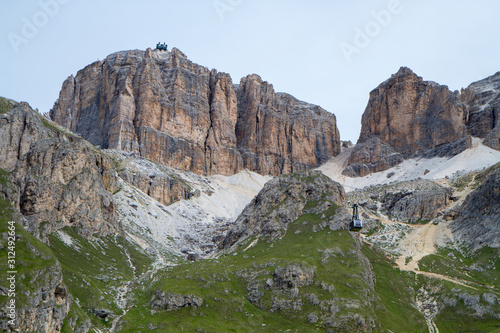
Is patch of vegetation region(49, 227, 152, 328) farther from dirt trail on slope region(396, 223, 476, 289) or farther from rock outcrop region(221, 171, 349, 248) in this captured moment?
dirt trail on slope region(396, 223, 476, 289)

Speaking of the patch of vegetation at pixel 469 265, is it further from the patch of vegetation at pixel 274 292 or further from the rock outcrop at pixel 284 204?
the rock outcrop at pixel 284 204

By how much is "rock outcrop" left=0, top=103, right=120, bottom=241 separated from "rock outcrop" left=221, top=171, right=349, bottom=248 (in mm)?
50074

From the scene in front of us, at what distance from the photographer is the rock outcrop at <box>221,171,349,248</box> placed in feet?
518

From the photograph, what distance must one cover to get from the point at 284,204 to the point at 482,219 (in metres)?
72.7

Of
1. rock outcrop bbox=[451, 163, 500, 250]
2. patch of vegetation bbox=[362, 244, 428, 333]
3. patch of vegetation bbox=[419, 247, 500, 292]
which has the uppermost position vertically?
rock outcrop bbox=[451, 163, 500, 250]

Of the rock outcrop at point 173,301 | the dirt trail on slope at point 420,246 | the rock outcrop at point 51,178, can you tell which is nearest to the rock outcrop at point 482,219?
the dirt trail on slope at point 420,246

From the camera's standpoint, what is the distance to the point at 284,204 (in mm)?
165000

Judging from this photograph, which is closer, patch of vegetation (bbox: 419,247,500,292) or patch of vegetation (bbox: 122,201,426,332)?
patch of vegetation (bbox: 122,201,426,332)

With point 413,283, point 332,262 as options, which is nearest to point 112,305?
point 332,262

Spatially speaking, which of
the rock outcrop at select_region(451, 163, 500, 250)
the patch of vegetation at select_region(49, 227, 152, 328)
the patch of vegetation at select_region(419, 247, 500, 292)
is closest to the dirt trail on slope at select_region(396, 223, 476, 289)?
the patch of vegetation at select_region(419, 247, 500, 292)

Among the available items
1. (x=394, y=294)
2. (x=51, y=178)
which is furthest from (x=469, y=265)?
(x=51, y=178)

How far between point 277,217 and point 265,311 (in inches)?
2061

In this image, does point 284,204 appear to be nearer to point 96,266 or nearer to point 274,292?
point 274,292

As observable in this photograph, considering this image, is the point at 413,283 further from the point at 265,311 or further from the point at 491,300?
the point at 265,311
